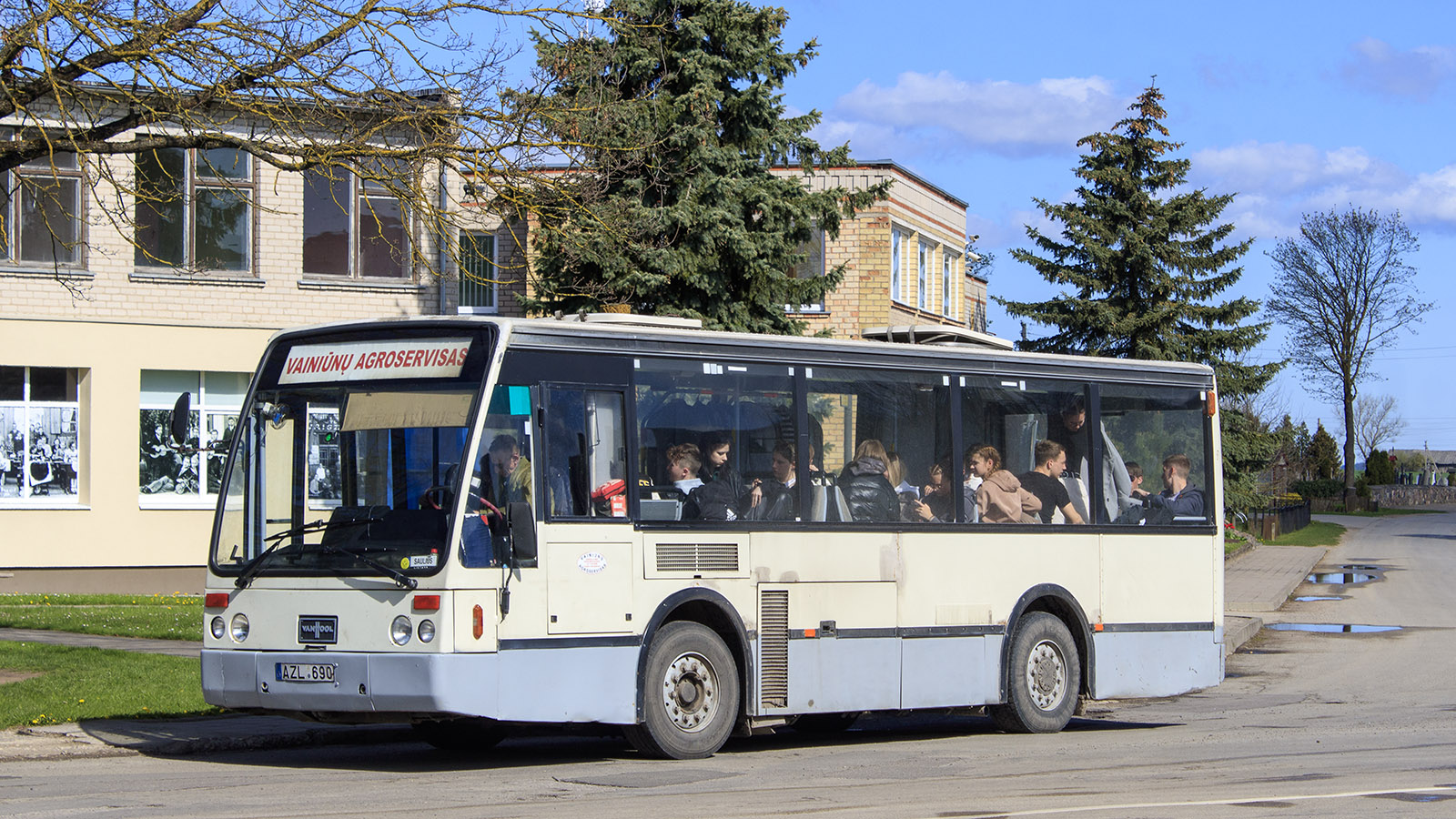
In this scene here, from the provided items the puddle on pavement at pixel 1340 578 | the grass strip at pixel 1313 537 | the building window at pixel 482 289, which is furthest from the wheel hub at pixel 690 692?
the grass strip at pixel 1313 537

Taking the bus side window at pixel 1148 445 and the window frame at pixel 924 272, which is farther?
the window frame at pixel 924 272

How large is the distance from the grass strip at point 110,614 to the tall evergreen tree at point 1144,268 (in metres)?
22.0

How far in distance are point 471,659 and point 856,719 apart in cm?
580

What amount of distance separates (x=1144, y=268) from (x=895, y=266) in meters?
6.67

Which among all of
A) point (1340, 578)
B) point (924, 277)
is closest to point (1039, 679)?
point (924, 277)

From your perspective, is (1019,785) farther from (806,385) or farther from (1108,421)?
(1108,421)

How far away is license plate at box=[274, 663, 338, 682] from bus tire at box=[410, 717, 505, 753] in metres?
1.70

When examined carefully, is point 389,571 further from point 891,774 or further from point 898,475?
point 898,475

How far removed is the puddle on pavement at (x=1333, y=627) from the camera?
25.2 metres

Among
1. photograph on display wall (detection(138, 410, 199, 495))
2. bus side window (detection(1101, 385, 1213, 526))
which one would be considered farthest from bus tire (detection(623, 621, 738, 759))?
photograph on display wall (detection(138, 410, 199, 495))

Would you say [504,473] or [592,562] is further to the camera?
[592,562]

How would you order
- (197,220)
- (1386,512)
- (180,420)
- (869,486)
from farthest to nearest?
1. (1386,512)
2. (197,220)
3. (869,486)
4. (180,420)

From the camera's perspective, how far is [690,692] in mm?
11156

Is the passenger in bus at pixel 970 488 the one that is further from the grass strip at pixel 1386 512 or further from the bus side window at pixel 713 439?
the grass strip at pixel 1386 512
